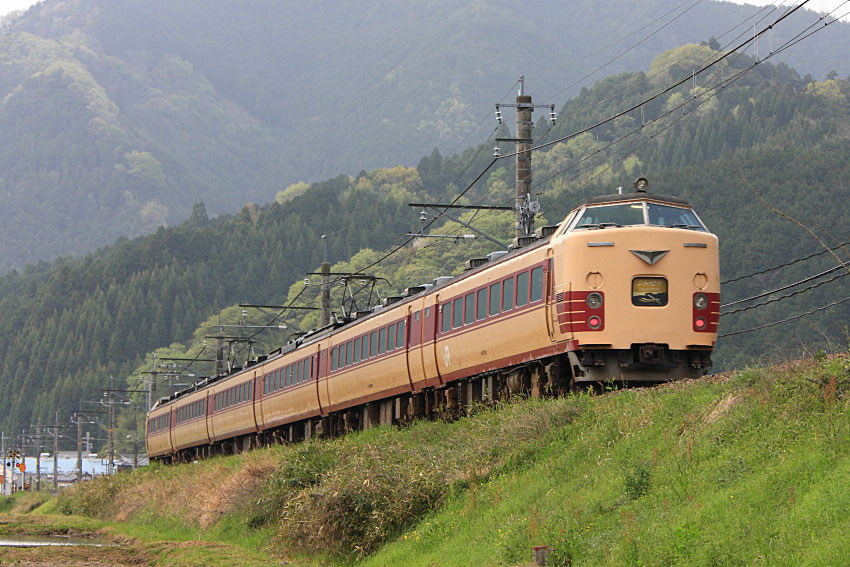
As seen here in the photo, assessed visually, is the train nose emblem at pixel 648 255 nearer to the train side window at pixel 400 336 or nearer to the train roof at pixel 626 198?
the train roof at pixel 626 198

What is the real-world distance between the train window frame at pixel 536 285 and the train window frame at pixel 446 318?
4.67 meters

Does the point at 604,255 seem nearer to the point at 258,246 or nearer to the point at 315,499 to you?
the point at 315,499

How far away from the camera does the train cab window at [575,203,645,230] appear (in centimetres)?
1950

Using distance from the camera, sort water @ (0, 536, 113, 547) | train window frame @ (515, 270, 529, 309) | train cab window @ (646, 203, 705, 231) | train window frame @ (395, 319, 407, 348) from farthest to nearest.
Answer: train window frame @ (395, 319, 407, 348), water @ (0, 536, 113, 547), train window frame @ (515, 270, 529, 309), train cab window @ (646, 203, 705, 231)

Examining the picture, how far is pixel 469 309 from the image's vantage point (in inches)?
945

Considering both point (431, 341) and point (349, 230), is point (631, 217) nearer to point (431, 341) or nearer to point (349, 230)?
point (431, 341)

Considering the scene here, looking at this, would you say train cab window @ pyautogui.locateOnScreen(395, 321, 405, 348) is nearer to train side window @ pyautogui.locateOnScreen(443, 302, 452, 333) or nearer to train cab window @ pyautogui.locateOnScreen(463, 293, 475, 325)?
train side window @ pyautogui.locateOnScreen(443, 302, 452, 333)

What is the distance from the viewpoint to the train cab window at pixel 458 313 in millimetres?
24466

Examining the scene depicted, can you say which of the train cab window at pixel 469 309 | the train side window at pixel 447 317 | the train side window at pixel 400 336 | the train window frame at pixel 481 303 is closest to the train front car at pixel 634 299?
the train window frame at pixel 481 303

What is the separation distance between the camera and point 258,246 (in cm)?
16762

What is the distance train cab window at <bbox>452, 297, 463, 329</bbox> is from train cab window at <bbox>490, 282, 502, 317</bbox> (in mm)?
1790

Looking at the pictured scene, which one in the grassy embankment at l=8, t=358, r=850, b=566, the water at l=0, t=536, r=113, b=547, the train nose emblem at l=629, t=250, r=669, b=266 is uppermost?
the train nose emblem at l=629, t=250, r=669, b=266

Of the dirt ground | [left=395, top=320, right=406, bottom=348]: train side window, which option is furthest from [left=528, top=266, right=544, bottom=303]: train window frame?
[left=395, top=320, right=406, bottom=348]: train side window

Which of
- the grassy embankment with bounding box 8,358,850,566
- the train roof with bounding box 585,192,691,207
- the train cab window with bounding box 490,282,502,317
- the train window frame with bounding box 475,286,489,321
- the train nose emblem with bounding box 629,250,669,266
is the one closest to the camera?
the grassy embankment with bounding box 8,358,850,566
